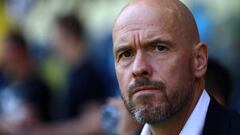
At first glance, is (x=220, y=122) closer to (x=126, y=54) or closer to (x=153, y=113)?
(x=153, y=113)

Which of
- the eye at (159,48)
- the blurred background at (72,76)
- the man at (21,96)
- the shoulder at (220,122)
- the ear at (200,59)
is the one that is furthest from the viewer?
the man at (21,96)

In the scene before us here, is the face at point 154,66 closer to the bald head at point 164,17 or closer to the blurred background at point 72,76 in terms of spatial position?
the bald head at point 164,17

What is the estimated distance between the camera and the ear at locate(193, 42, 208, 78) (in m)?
4.41

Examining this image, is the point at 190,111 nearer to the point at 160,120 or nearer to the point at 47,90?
the point at 160,120

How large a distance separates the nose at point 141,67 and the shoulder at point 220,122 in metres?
Answer: 0.35

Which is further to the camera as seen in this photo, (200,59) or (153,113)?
(200,59)

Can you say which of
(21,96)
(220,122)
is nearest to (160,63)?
(220,122)

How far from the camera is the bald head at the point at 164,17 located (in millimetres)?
4344

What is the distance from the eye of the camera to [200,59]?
445 centimetres

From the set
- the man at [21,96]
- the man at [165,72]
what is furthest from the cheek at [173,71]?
the man at [21,96]

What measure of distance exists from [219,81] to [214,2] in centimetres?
417

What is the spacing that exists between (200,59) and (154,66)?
294 mm

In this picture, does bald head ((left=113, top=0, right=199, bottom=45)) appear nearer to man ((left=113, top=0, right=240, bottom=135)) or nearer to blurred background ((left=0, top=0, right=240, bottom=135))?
man ((left=113, top=0, right=240, bottom=135))

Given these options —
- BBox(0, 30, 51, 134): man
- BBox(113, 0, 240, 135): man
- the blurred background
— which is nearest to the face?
BBox(113, 0, 240, 135): man
